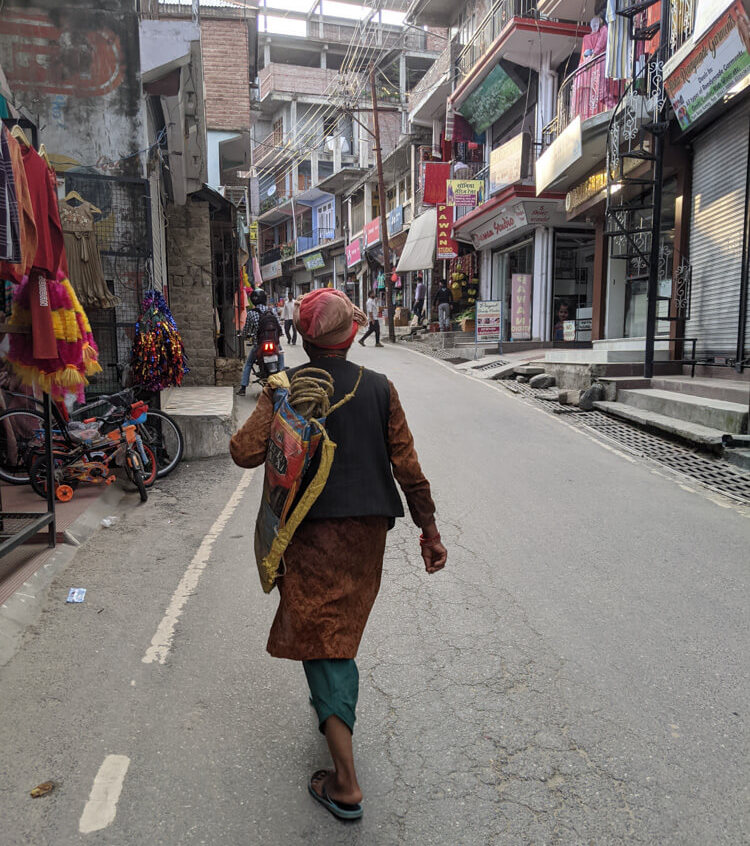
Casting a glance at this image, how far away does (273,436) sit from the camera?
8.46ft

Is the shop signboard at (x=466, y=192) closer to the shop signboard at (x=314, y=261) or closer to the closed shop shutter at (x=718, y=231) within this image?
the closed shop shutter at (x=718, y=231)

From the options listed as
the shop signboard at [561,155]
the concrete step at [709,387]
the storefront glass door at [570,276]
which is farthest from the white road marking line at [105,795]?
the storefront glass door at [570,276]

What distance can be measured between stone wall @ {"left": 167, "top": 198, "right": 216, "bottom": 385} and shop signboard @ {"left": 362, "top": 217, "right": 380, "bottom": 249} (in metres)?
22.5

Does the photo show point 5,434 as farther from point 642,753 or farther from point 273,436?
point 642,753

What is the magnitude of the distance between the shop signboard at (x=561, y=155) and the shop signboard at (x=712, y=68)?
10.9 feet

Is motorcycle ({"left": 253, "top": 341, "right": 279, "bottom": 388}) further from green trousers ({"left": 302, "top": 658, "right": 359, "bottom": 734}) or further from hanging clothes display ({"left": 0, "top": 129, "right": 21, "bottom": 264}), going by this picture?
green trousers ({"left": 302, "top": 658, "right": 359, "bottom": 734})

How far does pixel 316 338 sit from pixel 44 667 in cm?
232

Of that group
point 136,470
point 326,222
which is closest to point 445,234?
point 326,222

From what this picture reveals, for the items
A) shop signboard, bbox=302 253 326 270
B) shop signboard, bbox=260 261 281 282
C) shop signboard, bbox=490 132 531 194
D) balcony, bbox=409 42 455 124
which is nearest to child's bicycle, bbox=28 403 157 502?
shop signboard, bbox=490 132 531 194

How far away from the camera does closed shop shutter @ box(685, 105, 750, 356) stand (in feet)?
37.1

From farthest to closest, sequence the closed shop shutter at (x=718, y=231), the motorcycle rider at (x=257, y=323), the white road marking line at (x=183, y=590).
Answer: the motorcycle rider at (x=257, y=323) → the closed shop shutter at (x=718, y=231) → the white road marking line at (x=183, y=590)

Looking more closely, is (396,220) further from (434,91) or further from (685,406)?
(685,406)

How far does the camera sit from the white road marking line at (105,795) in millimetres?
2362

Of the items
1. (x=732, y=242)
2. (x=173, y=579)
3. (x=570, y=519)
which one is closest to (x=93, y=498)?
(x=173, y=579)
